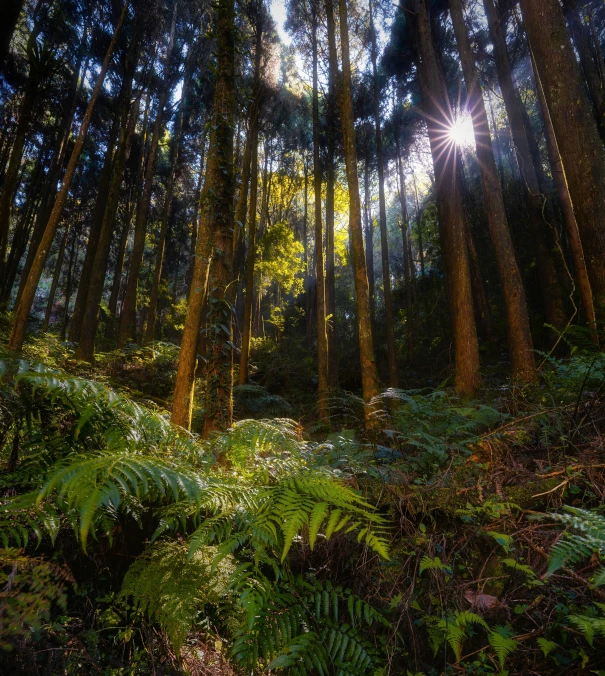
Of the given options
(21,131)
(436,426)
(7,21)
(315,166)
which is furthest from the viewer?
(315,166)

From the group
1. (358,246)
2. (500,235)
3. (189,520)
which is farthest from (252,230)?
(189,520)

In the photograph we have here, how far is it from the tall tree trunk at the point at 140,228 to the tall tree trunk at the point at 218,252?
10.0 meters

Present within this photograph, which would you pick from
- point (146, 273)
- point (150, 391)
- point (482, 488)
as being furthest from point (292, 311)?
point (482, 488)

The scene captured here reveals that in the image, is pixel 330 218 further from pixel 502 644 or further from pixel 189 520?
pixel 502 644

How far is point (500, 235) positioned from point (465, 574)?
22.9ft

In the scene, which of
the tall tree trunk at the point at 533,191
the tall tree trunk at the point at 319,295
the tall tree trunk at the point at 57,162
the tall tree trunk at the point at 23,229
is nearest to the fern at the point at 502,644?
the tall tree trunk at the point at 319,295

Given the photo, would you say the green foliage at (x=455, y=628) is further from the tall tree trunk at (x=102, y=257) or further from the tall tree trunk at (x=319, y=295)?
the tall tree trunk at (x=102, y=257)

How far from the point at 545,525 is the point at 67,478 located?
99.6 inches

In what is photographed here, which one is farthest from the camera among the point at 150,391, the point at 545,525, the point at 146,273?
the point at 146,273

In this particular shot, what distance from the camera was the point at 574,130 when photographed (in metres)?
4.08

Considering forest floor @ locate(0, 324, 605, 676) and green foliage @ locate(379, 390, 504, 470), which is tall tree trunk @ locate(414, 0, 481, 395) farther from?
forest floor @ locate(0, 324, 605, 676)

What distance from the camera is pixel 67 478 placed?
1.40 metres

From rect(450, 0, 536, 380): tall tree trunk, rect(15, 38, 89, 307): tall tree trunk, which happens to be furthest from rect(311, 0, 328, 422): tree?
rect(15, 38, 89, 307): tall tree trunk

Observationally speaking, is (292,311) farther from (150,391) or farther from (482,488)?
(482,488)
